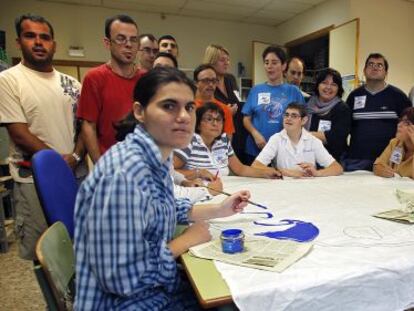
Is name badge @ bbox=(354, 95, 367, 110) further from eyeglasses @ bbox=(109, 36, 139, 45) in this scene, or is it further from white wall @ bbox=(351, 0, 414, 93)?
white wall @ bbox=(351, 0, 414, 93)

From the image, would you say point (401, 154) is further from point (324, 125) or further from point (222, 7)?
point (222, 7)

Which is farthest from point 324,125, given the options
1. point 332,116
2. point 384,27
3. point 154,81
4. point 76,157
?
Result: point 384,27

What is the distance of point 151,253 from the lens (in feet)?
2.81

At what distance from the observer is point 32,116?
5.98ft

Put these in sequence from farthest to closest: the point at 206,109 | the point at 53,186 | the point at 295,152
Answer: the point at 295,152
the point at 206,109
the point at 53,186

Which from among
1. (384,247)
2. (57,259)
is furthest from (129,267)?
(384,247)

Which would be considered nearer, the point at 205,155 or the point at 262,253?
the point at 262,253

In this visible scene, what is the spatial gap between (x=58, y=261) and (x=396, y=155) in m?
2.11

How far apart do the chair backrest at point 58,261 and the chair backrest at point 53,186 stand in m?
0.17

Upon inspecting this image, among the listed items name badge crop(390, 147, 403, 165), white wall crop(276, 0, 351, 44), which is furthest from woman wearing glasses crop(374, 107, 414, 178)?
white wall crop(276, 0, 351, 44)

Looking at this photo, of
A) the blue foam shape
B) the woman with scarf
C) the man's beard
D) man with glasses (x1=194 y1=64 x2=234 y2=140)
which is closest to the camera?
the blue foam shape

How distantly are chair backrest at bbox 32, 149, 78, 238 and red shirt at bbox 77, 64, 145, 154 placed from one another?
0.55m

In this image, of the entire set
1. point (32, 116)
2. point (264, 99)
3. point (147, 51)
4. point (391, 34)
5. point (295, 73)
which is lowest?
point (32, 116)

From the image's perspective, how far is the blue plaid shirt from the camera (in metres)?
0.76
